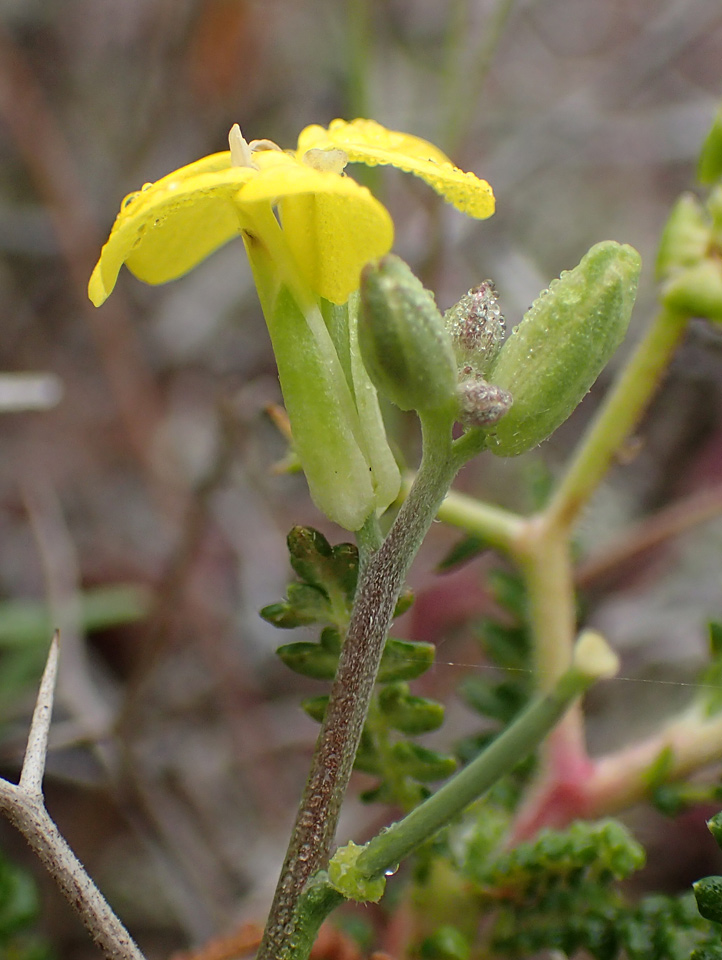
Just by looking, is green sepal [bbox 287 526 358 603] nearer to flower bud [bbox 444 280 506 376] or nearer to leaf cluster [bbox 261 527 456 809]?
leaf cluster [bbox 261 527 456 809]

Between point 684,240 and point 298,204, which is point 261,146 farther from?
point 684,240

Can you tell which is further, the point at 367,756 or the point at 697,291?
the point at 697,291

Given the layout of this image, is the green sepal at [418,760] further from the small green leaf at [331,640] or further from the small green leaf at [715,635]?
the small green leaf at [715,635]

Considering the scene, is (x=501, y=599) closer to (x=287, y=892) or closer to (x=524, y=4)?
(x=287, y=892)

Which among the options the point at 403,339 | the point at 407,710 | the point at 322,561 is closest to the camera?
the point at 403,339

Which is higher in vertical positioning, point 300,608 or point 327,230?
point 327,230

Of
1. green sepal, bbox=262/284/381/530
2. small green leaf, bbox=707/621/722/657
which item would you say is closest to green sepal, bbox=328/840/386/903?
green sepal, bbox=262/284/381/530

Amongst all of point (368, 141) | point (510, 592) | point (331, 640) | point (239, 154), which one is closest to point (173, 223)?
point (239, 154)
